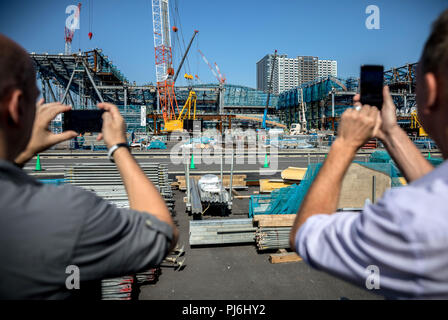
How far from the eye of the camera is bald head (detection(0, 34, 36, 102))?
95cm

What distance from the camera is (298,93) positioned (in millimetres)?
90188

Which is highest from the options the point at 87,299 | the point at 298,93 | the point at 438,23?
the point at 298,93

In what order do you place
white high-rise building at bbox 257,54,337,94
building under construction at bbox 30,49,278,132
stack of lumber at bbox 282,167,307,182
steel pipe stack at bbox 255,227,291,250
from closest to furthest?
steel pipe stack at bbox 255,227,291,250 < stack of lumber at bbox 282,167,307,182 < building under construction at bbox 30,49,278,132 < white high-rise building at bbox 257,54,337,94

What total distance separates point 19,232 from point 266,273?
5170 millimetres

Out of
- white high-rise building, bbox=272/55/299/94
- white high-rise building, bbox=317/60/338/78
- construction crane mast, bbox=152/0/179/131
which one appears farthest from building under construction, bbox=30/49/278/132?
white high-rise building, bbox=272/55/299/94

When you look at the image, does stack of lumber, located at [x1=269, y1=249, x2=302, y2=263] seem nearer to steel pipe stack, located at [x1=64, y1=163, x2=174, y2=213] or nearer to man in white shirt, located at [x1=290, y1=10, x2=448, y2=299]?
steel pipe stack, located at [x1=64, y1=163, x2=174, y2=213]

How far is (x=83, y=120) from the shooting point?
171 centimetres

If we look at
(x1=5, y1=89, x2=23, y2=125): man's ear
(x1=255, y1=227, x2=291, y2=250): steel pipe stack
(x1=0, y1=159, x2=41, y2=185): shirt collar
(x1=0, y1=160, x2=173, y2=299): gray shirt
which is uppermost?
(x1=5, y1=89, x2=23, y2=125): man's ear

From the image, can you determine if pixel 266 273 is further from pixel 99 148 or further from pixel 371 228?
pixel 99 148

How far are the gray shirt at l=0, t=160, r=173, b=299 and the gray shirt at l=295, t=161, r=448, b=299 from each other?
749 mm

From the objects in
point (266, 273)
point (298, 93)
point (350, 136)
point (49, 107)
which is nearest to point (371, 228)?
point (350, 136)

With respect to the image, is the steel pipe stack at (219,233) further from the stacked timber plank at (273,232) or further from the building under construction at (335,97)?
the building under construction at (335,97)

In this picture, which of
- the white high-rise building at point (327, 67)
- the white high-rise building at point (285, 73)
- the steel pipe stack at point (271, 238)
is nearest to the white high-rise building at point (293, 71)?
the white high-rise building at point (285, 73)

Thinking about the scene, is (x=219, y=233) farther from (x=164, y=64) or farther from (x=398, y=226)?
(x=164, y=64)
